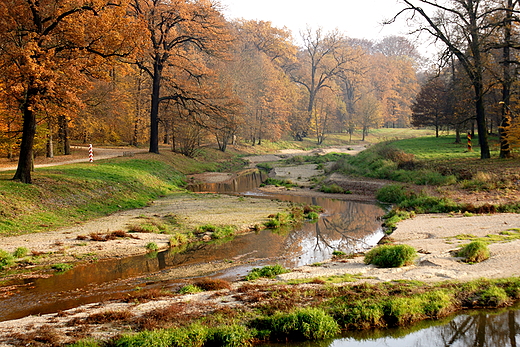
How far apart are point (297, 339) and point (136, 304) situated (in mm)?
3287

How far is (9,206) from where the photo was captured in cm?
1495

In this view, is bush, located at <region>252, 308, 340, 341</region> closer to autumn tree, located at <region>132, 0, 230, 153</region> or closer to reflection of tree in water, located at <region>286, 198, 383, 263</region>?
reflection of tree in water, located at <region>286, 198, 383, 263</region>

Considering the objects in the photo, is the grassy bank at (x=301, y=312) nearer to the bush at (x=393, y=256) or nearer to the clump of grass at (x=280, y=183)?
the bush at (x=393, y=256)

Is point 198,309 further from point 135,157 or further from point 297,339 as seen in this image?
point 135,157

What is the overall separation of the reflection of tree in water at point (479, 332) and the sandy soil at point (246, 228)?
154 centimetres

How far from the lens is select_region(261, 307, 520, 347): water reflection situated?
7340 mm

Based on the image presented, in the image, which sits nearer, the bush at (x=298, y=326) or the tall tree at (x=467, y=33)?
the bush at (x=298, y=326)

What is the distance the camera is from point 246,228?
1738 centimetres

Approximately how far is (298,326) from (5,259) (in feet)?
27.8

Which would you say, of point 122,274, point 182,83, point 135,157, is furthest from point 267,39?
point 122,274

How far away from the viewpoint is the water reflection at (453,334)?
734 cm

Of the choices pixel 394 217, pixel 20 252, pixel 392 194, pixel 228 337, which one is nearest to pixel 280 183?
pixel 392 194

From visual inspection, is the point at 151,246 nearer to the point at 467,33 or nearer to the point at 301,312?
the point at 301,312

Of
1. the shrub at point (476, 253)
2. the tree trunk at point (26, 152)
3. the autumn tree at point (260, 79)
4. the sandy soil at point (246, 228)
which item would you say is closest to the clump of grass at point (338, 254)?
the sandy soil at point (246, 228)
